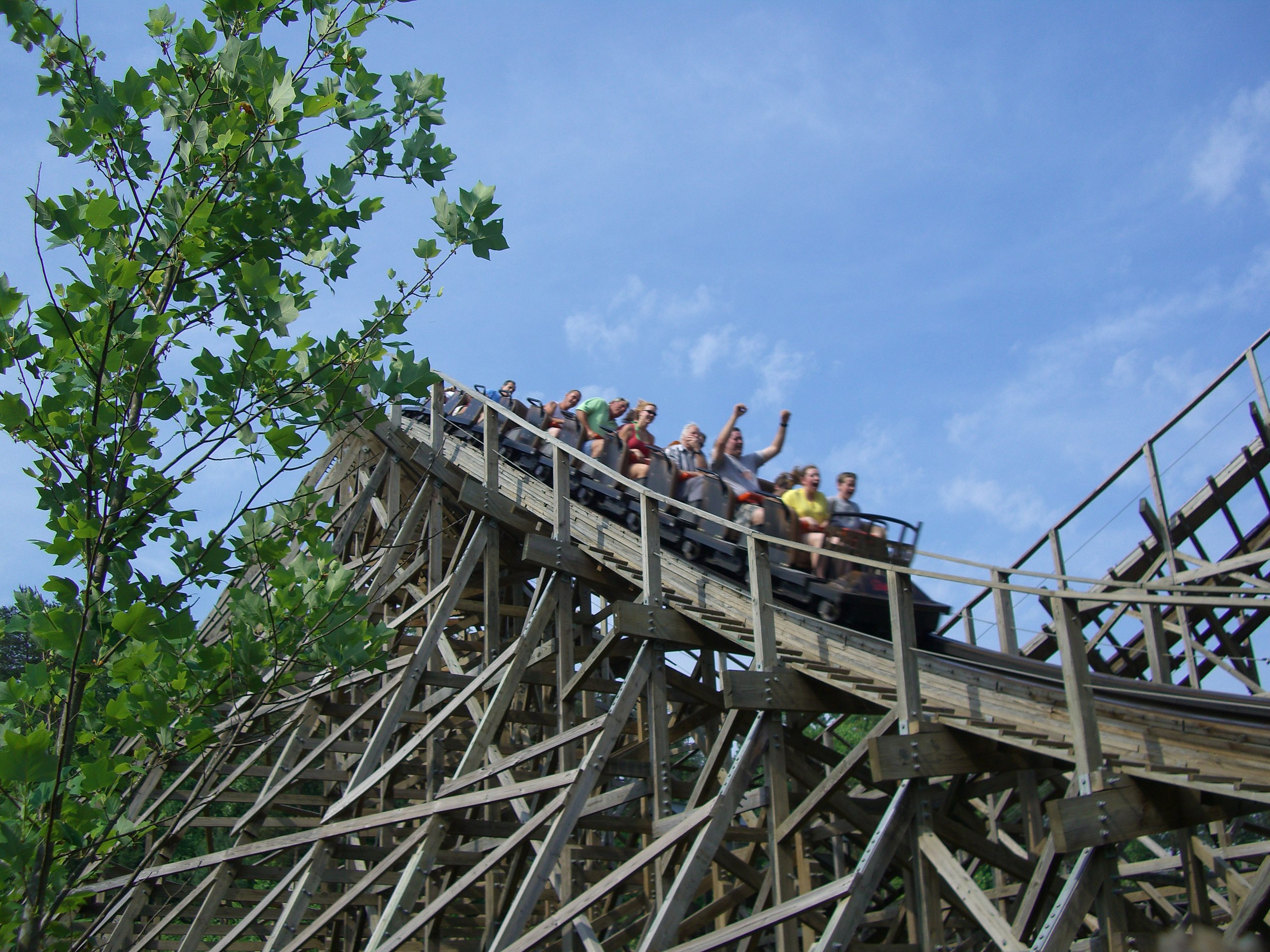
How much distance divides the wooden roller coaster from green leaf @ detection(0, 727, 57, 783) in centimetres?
67

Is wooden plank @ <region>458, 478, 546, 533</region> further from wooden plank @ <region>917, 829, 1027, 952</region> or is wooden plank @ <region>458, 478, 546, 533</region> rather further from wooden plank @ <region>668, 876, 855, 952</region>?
wooden plank @ <region>917, 829, 1027, 952</region>

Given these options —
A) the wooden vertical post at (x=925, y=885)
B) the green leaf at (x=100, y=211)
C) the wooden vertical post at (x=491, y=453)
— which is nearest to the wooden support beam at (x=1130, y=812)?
the wooden vertical post at (x=925, y=885)

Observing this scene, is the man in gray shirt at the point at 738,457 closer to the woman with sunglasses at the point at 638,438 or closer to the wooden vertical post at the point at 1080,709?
the woman with sunglasses at the point at 638,438

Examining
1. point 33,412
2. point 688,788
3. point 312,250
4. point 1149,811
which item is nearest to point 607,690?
point 1149,811

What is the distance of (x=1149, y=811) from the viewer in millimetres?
6461

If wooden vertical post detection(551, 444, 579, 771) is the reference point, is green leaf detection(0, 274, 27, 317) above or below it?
below

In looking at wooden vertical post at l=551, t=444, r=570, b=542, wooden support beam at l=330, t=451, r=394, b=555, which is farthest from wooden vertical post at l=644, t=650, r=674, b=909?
wooden support beam at l=330, t=451, r=394, b=555

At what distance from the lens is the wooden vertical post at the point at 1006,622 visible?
10898 millimetres

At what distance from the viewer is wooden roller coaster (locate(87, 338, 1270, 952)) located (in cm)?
663

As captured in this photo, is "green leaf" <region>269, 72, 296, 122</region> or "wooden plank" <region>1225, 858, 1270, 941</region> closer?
"green leaf" <region>269, 72, 296, 122</region>

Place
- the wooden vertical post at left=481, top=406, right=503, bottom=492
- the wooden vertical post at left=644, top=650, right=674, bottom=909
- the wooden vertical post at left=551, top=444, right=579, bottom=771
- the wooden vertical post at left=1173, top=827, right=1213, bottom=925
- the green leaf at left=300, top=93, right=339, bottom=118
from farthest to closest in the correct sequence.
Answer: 1. the wooden vertical post at left=481, top=406, right=503, bottom=492
2. the wooden vertical post at left=551, top=444, right=579, bottom=771
3. the wooden vertical post at left=644, top=650, right=674, bottom=909
4. the wooden vertical post at left=1173, top=827, right=1213, bottom=925
5. the green leaf at left=300, top=93, right=339, bottom=118

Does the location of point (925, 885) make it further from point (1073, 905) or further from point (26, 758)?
point (26, 758)

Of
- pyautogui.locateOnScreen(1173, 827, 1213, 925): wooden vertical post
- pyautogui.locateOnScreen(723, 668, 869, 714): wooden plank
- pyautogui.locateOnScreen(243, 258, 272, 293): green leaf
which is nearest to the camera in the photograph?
pyautogui.locateOnScreen(243, 258, 272, 293): green leaf

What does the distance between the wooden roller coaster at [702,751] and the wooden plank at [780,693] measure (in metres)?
0.02
